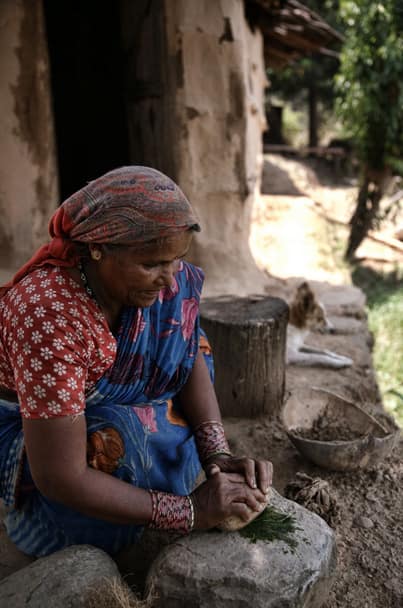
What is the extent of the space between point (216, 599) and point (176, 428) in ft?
1.86

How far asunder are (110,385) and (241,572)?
0.66m

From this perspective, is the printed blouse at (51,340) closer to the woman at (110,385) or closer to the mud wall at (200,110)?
the woman at (110,385)

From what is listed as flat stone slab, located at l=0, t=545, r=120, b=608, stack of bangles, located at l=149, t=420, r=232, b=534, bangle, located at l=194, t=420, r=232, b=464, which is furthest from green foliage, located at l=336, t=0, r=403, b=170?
flat stone slab, located at l=0, t=545, r=120, b=608

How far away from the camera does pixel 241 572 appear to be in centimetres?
155

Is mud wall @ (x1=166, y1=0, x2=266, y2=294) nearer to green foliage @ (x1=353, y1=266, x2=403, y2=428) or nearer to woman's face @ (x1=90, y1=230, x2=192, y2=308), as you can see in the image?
green foliage @ (x1=353, y1=266, x2=403, y2=428)

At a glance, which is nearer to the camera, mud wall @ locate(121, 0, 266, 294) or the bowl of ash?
the bowl of ash

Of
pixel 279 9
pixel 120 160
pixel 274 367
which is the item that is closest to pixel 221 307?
pixel 274 367

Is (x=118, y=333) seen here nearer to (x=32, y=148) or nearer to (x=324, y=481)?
(x=324, y=481)

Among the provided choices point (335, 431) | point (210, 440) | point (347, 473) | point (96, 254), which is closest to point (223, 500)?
point (210, 440)

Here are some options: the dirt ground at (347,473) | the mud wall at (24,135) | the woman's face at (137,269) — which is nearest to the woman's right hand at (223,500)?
the dirt ground at (347,473)

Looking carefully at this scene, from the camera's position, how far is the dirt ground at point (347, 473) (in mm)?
1865

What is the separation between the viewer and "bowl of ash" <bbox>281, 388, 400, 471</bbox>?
2303 mm

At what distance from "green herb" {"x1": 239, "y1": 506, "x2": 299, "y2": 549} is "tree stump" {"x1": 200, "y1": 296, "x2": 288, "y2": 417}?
1118mm

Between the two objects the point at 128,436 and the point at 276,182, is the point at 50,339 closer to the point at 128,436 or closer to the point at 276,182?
the point at 128,436
